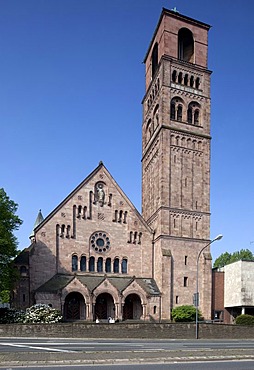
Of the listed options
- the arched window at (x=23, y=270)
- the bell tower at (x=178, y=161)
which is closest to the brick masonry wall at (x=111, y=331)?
the bell tower at (x=178, y=161)

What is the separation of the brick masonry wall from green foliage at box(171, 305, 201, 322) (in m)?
10.1

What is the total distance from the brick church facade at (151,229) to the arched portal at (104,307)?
0.34ft

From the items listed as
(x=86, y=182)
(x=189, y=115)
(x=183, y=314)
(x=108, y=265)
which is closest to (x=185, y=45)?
(x=189, y=115)

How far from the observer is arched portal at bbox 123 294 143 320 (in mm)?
48781

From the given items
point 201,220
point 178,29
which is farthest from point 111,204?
point 178,29

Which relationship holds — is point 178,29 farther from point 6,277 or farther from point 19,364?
point 19,364

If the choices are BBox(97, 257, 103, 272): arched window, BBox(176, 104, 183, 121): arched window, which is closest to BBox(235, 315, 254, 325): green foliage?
BBox(97, 257, 103, 272): arched window

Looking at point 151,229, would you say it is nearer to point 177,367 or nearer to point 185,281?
point 185,281

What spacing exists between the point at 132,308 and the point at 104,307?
3.12m

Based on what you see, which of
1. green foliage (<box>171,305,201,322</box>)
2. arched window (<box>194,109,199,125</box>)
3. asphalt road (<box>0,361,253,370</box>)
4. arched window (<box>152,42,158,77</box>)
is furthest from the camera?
arched window (<box>152,42,158,77</box>)

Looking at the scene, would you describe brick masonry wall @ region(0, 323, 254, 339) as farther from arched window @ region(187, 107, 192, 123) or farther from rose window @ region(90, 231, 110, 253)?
arched window @ region(187, 107, 192, 123)

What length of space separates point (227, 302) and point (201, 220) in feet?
32.8

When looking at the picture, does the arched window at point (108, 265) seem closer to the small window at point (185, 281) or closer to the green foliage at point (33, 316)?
the small window at point (185, 281)

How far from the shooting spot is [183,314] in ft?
153
